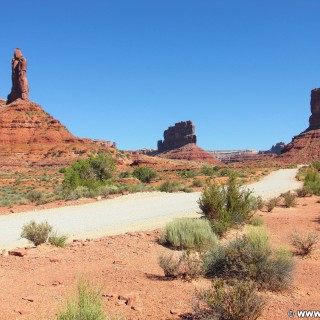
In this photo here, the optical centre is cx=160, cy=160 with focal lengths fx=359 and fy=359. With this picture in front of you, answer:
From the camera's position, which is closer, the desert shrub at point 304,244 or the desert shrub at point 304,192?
the desert shrub at point 304,244

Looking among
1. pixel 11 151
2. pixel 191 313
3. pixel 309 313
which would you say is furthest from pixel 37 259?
pixel 11 151

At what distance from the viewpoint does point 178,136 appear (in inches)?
7170

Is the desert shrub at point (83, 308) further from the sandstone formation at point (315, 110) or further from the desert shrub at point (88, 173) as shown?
the sandstone formation at point (315, 110)

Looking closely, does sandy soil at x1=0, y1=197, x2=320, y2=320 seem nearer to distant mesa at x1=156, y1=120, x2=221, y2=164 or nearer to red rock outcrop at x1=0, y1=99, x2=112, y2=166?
red rock outcrop at x1=0, y1=99, x2=112, y2=166

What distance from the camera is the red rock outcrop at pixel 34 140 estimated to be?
77.8m

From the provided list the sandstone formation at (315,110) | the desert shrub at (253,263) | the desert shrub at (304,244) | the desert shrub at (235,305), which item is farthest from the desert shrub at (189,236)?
the sandstone formation at (315,110)

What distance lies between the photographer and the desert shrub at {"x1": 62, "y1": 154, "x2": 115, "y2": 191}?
89.7 ft

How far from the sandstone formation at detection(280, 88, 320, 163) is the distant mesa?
4011 cm

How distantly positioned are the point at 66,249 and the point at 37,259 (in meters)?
1.04

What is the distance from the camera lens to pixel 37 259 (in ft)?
24.7

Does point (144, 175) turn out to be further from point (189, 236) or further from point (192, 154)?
point (192, 154)

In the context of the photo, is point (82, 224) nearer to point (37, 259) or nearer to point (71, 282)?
point (37, 259)

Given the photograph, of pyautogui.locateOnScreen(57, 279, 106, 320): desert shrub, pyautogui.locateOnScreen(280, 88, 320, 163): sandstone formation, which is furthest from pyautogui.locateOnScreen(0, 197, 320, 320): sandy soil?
pyautogui.locateOnScreen(280, 88, 320, 163): sandstone formation

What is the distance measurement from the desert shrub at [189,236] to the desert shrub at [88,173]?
1826cm
